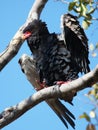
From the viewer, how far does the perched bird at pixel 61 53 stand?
14.0 feet

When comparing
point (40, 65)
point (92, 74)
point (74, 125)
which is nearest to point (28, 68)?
point (40, 65)

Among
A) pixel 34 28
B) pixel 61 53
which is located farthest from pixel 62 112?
pixel 34 28

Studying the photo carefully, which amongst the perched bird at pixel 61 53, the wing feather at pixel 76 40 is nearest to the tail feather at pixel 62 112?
the perched bird at pixel 61 53

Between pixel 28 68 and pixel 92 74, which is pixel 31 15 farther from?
pixel 92 74

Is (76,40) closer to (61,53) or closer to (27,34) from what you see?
(61,53)

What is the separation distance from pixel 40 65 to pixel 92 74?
6.23ft

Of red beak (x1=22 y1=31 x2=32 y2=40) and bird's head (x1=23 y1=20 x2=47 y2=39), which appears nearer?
red beak (x1=22 y1=31 x2=32 y2=40)

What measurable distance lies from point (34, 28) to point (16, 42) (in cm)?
109

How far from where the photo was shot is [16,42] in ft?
12.4

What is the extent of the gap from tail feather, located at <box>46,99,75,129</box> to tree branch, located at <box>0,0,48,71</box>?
87 cm

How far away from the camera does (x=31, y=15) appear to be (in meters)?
4.43

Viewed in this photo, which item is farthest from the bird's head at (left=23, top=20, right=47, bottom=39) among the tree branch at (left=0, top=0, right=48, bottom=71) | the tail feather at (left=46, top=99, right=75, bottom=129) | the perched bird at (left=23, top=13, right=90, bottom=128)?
the tail feather at (left=46, top=99, right=75, bottom=129)

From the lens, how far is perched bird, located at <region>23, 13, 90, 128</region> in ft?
14.0

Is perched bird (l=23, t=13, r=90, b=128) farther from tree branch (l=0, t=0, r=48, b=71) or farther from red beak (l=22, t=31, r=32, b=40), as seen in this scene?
tree branch (l=0, t=0, r=48, b=71)
